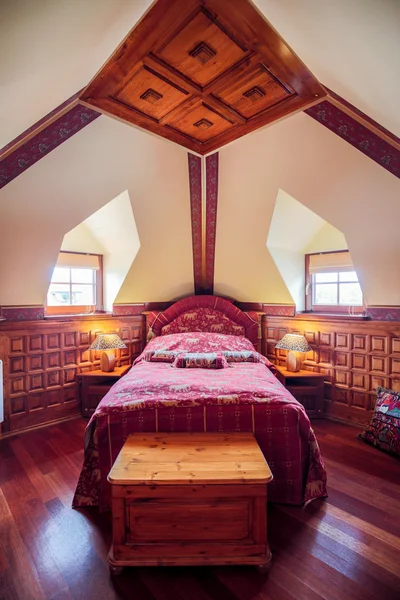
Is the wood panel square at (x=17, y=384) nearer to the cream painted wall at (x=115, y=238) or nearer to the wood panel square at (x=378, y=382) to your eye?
the cream painted wall at (x=115, y=238)

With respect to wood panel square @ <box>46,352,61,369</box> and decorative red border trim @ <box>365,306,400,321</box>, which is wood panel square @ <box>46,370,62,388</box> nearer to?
wood panel square @ <box>46,352,61,369</box>

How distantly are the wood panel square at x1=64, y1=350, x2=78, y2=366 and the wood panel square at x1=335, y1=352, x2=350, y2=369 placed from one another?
131 inches

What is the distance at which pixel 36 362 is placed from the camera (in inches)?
139

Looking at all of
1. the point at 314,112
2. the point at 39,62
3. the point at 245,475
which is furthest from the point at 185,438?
the point at 314,112

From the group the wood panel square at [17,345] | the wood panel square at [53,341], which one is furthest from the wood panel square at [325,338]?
the wood panel square at [17,345]

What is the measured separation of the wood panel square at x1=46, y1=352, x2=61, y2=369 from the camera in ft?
11.9

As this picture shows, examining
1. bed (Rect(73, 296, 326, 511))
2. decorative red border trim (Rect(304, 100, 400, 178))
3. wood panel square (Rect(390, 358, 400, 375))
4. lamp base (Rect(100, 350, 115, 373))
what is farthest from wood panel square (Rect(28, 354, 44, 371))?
wood panel square (Rect(390, 358, 400, 375))

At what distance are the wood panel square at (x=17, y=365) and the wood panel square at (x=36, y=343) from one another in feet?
0.46

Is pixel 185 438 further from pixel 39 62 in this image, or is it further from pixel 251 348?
pixel 39 62

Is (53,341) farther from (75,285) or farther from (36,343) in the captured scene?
(75,285)

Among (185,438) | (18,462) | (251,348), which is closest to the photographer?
(185,438)

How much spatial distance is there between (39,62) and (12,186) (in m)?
1.39

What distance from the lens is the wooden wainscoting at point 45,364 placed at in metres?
3.32

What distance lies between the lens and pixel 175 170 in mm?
3209
